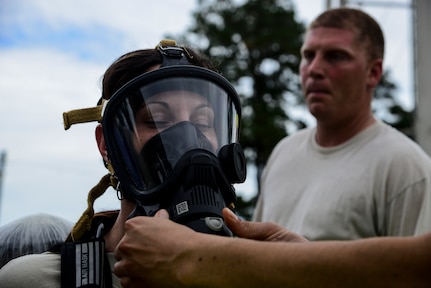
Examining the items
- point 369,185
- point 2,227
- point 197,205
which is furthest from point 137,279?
point 369,185

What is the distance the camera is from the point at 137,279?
2.10 m

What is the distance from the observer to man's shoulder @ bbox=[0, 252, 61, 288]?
8.25 feet

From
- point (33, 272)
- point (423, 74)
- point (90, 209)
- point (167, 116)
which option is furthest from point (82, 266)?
point (423, 74)

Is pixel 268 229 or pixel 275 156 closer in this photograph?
pixel 268 229

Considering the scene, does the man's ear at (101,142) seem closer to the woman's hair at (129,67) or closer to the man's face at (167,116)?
the woman's hair at (129,67)

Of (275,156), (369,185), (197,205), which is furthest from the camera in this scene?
(275,156)

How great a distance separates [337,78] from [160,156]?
2.42 m

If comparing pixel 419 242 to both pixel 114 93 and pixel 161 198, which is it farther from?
pixel 114 93

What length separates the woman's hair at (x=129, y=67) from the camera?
276 cm

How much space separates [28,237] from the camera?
116 inches

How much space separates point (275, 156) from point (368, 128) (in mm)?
892

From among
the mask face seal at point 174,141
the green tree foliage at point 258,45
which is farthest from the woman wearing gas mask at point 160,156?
the green tree foliage at point 258,45

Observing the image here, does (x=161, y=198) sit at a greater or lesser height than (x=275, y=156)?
greater

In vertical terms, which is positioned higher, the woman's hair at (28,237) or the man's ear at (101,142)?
the man's ear at (101,142)
